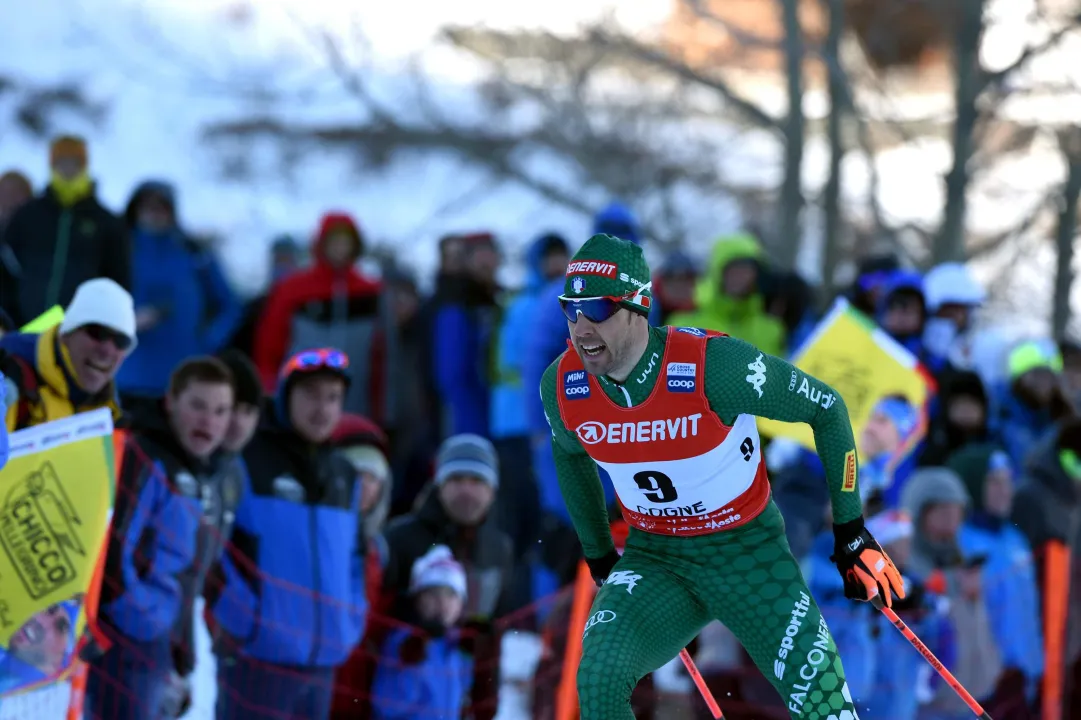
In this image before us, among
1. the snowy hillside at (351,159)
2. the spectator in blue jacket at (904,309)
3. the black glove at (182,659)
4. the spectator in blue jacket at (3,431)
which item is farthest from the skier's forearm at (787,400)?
the snowy hillside at (351,159)

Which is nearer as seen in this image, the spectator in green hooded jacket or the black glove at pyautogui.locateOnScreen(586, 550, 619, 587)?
the black glove at pyautogui.locateOnScreen(586, 550, 619, 587)

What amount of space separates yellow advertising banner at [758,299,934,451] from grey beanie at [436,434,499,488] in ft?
4.86

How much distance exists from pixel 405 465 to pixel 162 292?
5.52 feet

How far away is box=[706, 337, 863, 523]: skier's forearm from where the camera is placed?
4.57 m

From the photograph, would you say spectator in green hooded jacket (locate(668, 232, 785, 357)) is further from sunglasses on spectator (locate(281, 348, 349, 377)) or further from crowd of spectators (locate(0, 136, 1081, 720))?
sunglasses on spectator (locate(281, 348, 349, 377))

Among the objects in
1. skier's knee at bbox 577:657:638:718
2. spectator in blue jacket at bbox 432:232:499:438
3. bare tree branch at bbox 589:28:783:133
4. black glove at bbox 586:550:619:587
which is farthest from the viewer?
bare tree branch at bbox 589:28:783:133

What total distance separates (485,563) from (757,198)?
9.57 m

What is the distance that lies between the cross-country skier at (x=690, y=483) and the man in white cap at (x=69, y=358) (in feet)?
5.41

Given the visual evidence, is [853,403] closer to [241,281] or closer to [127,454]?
[127,454]

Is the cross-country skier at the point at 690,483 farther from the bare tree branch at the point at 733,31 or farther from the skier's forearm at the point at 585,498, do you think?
the bare tree branch at the point at 733,31

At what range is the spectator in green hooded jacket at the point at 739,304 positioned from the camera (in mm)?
8289

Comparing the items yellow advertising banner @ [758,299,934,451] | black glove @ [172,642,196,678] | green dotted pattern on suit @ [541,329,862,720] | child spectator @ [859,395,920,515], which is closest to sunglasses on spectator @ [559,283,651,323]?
green dotted pattern on suit @ [541,329,862,720]

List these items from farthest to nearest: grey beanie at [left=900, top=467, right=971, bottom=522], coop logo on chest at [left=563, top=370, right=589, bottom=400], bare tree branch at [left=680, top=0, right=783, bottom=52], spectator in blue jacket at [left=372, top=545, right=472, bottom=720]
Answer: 1. bare tree branch at [left=680, top=0, right=783, bottom=52]
2. grey beanie at [left=900, top=467, right=971, bottom=522]
3. spectator in blue jacket at [left=372, top=545, right=472, bottom=720]
4. coop logo on chest at [left=563, top=370, right=589, bottom=400]

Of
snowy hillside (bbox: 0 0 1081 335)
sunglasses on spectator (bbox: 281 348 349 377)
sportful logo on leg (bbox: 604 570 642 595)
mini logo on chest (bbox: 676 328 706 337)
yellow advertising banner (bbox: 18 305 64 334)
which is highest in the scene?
snowy hillside (bbox: 0 0 1081 335)
